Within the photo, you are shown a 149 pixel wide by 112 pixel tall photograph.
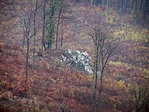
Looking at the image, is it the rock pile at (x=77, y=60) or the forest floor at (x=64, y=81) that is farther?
the rock pile at (x=77, y=60)

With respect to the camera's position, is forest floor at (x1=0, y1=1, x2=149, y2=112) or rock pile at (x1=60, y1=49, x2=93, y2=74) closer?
forest floor at (x1=0, y1=1, x2=149, y2=112)

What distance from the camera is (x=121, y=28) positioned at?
4994 centimetres

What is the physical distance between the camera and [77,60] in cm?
3053

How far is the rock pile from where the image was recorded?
29.9 metres

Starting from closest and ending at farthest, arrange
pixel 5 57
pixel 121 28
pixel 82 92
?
pixel 82 92 < pixel 5 57 < pixel 121 28

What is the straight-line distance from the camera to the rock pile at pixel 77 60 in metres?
29.9

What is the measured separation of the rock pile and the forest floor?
48.5 inches

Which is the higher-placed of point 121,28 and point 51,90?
point 121,28

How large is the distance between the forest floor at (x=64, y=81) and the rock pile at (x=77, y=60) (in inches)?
48.5

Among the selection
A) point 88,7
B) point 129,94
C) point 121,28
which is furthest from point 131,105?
point 88,7

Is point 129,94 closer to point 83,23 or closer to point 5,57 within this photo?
point 5,57

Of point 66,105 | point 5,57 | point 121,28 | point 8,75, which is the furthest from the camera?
point 121,28

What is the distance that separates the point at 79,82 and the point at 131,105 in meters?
7.22

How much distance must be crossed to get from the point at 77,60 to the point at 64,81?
681 centimetres
